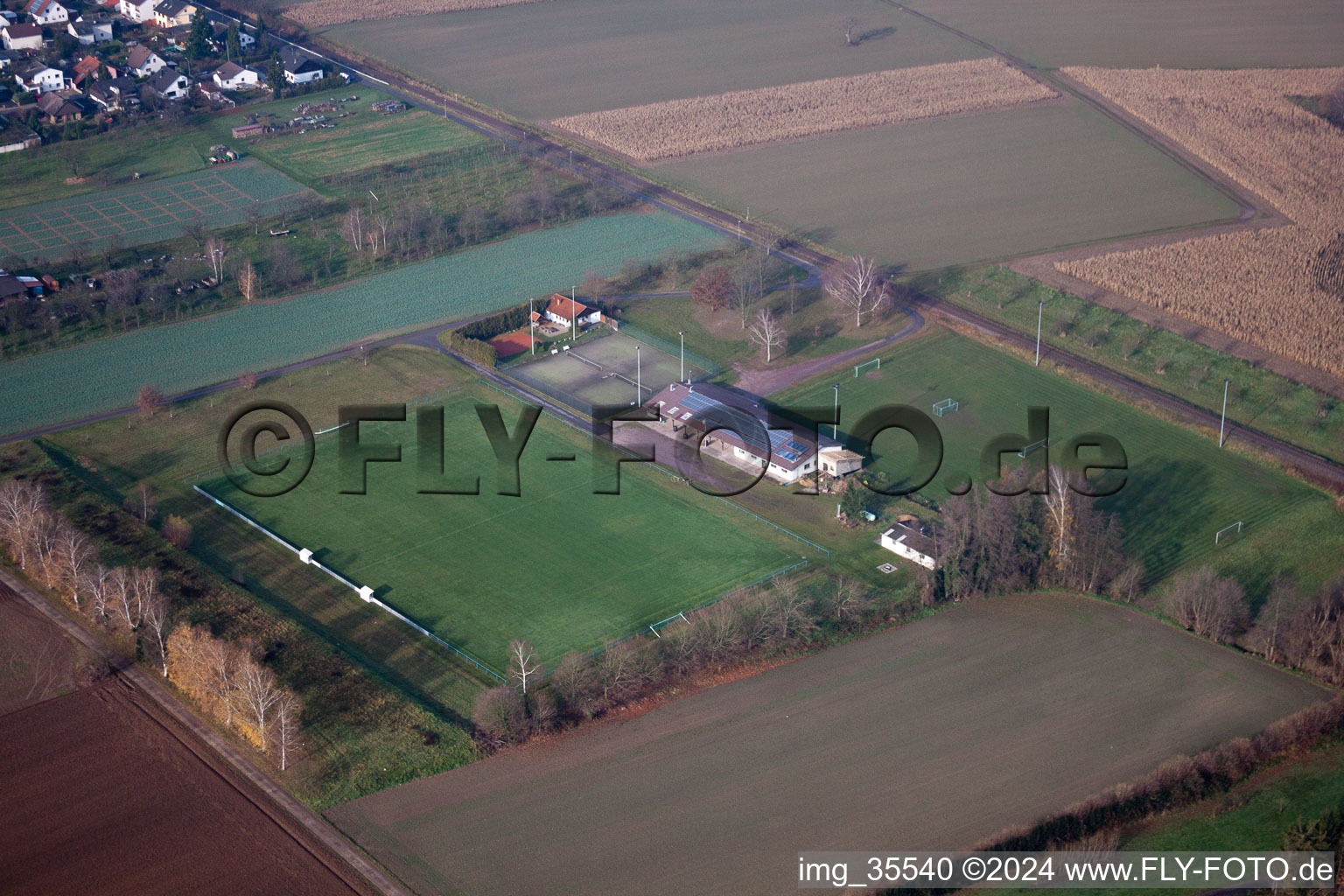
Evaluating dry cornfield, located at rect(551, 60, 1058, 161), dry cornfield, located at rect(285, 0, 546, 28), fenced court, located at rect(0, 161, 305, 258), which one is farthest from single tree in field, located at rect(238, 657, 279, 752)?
dry cornfield, located at rect(285, 0, 546, 28)

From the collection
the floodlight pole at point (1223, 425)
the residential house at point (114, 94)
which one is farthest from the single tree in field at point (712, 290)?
the residential house at point (114, 94)

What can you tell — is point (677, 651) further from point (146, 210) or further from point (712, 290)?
point (146, 210)

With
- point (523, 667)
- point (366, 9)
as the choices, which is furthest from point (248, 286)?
point (366, 9)

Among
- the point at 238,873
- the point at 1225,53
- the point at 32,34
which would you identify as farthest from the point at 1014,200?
the point at 32,34

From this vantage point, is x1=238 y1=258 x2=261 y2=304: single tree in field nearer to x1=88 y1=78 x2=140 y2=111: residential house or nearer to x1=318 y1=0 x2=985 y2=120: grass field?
x1=318 y1=0 x2=985 y2=120: grass field

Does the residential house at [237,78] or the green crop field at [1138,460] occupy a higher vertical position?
the residential house at [237,78]

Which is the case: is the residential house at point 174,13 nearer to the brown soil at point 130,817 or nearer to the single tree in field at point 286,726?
the brown soil at point 130,817
